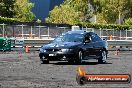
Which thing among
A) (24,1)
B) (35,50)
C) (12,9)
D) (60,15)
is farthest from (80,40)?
(24,1)

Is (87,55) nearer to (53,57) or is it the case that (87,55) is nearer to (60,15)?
(53,57)

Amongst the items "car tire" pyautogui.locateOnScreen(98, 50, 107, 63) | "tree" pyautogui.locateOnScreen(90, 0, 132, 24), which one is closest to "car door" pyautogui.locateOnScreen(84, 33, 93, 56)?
"car tire" pyautogui.locateOnScreen(98, 50, 107, 63)

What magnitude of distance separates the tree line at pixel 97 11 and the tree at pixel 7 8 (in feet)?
30.3

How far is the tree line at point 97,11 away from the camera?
75.6m

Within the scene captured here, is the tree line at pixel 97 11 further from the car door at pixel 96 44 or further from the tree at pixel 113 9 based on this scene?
the car door at pixel 96 44

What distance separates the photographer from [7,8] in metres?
71.8

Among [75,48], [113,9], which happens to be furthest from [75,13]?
[75,48]

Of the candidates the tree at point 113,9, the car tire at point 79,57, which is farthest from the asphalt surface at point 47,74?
the tree at point 113,9

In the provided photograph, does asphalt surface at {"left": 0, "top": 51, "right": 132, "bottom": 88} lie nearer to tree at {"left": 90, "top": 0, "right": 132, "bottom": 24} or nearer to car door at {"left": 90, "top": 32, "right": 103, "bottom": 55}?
car door at {"left": 90, "top": 32, "right": 103, "bottom": 55}

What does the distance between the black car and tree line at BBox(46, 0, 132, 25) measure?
52.6m

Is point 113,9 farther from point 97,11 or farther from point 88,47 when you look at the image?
point 88,47

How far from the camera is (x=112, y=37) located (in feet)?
175

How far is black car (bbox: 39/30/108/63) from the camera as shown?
2020cm

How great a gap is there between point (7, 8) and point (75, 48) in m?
52.4
